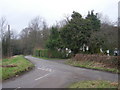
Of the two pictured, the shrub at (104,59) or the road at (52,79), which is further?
the shrub at (104,59)

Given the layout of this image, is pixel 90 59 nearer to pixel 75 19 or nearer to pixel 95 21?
pixel 75 19

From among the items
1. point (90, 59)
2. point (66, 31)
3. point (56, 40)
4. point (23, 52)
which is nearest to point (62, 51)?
point (56, 40)

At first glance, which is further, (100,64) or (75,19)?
(75,19)

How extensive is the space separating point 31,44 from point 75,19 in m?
45.6

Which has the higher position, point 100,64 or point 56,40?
point 56,40

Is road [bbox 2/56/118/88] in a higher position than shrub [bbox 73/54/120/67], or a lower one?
lower

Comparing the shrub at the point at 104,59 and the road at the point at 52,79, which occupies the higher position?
the shrub at the point at 104,59

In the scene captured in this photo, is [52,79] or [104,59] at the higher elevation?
[104,59]

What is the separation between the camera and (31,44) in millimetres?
76500

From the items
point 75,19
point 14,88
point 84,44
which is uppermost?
point 75,19

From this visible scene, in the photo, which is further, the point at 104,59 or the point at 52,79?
the point at 104,59

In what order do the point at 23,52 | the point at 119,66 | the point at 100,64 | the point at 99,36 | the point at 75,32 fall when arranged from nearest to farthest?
the point at 119,66, the point at 100,64, the point at 99,36, the point at 75,32, the point at 23,52

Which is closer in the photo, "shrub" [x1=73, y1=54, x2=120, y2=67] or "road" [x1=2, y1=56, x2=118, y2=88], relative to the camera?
"road" [x1=2, y1=56, x2=118, y2=88]

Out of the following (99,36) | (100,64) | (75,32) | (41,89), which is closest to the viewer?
(41,89)
